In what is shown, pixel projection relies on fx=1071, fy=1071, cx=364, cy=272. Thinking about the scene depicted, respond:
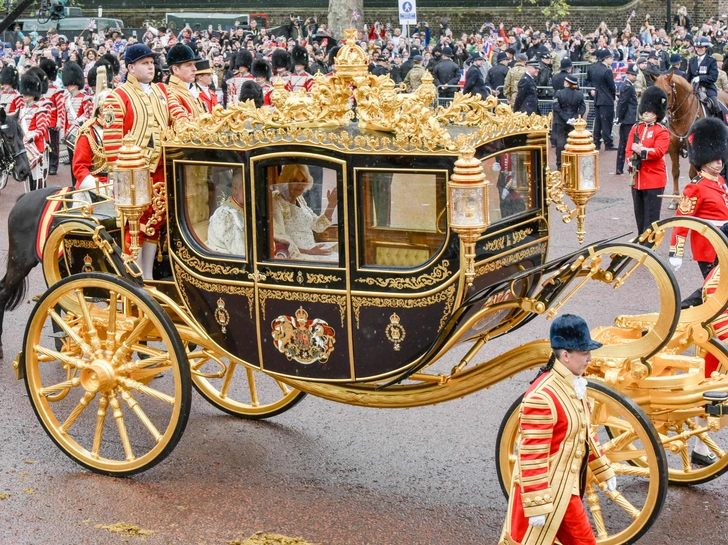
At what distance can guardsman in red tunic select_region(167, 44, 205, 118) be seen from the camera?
266 inches

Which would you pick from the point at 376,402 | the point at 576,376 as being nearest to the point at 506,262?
the point at 376,402

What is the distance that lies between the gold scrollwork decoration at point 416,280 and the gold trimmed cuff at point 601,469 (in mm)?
1032

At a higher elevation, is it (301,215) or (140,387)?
(301,215)

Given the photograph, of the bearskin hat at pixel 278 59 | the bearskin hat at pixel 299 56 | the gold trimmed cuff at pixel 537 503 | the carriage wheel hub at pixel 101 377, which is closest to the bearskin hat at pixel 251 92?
the bearskin hat at pixel 278 59

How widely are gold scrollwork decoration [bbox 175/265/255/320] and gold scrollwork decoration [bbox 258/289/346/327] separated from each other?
0.22 ft

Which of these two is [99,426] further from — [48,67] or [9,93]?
[48,67]

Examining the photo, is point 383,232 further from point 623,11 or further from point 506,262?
point 623,11

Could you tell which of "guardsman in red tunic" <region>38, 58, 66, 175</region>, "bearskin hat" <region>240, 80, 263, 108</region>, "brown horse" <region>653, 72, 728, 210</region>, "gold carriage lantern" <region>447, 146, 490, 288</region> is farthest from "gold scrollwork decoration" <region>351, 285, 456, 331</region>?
"guardsman in red tunic" <region>38, 58, 66, 175</region>

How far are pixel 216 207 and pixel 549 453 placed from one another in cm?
231

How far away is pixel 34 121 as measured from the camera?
42.5ft

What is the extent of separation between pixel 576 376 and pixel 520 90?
1289 cm

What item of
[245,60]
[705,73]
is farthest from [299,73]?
[705,73]

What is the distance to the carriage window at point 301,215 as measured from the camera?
5.01 m

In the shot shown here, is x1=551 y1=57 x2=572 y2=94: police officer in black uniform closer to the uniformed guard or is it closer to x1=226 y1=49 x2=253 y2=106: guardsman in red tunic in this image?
the uniformed guard
